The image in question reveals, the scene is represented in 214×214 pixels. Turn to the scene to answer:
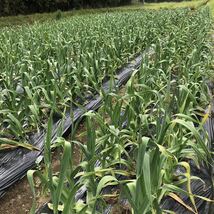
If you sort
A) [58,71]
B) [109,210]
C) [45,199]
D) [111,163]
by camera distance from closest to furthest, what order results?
1. [109,210]
2. [111,163]
3. [45,199]
4. [58,71]

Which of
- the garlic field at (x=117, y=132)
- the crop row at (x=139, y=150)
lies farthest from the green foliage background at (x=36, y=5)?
the crop row at (x=139, y=150)

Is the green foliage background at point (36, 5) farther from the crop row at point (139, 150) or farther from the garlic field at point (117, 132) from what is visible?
the crop row at point (139, 150)

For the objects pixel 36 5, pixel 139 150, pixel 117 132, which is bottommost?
pixel 36 5

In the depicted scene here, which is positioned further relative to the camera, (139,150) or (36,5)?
(36,5)

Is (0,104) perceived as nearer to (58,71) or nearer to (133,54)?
(58,71)

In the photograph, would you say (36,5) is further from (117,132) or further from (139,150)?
(139,150)

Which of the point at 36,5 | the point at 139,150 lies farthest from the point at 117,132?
the point at 36,5

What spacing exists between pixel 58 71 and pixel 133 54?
87.8 inches


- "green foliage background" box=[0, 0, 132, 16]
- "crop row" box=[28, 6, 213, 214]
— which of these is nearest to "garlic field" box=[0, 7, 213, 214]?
A: "crop row" box=[28, 6, 213, 214]

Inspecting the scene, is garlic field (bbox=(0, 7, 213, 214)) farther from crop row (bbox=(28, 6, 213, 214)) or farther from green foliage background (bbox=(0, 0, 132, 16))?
green foliage background (bbox=(0, 0, 132, 16))

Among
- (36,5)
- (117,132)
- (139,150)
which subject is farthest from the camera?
(36,5)

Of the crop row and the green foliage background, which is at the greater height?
the crop row

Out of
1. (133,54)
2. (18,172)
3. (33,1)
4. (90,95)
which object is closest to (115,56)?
(133,54)

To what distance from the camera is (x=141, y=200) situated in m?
1.75
